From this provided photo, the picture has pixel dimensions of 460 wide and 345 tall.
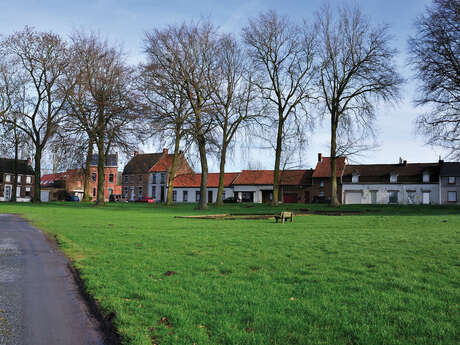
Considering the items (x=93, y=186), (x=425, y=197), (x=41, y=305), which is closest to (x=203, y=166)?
(x=41, y=305)

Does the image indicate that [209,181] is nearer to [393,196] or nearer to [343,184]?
[343,184]

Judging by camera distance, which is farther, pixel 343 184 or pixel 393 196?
pixel 343 184

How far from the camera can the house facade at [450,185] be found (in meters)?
56.4

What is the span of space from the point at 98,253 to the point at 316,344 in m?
6.89

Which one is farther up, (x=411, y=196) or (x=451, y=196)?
(x=451, y=196)

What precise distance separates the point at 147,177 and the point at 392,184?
155 ft

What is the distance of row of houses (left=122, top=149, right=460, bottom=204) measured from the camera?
57.4m

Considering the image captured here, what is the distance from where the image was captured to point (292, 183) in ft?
217

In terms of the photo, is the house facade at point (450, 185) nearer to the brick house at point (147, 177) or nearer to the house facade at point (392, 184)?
the house facade at point (392, 184)

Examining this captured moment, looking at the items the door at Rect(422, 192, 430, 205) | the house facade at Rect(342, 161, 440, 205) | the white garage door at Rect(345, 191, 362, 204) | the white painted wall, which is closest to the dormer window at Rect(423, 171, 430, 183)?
the house facade at Rect(342, 161, 440, 205)

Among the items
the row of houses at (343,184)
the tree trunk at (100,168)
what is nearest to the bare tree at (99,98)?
the tree trunk at (100,168)

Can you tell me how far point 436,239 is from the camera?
10438mm

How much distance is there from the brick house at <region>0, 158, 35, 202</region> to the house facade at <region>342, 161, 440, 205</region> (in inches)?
2364

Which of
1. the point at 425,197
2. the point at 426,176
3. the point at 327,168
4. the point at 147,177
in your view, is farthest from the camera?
the point at 147,177
